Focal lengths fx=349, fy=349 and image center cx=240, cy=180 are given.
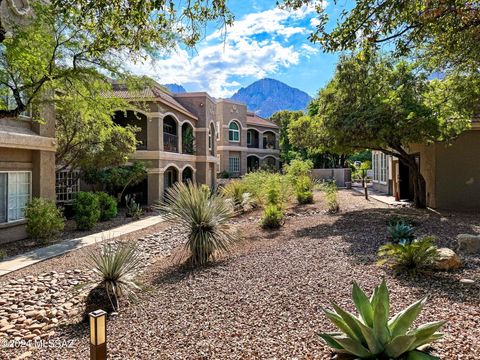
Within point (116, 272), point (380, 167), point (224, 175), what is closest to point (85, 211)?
point (116, 272)

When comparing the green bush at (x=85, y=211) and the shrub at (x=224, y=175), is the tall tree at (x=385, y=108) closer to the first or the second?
the green bush at (x=85, y=211)

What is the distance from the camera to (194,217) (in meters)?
8.67

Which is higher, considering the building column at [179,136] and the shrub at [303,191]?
the building column at [179,136]

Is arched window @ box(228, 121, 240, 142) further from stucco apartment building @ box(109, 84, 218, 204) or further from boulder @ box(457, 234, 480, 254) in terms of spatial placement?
boulder @ box(457, 234, 480, 254)

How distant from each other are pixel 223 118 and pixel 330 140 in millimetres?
28589

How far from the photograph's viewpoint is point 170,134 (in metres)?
25.1

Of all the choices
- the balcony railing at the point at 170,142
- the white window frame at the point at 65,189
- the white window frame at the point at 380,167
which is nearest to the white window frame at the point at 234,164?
the balcony railing at the point at 170,142

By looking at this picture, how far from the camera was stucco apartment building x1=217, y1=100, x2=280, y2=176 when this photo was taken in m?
42.4

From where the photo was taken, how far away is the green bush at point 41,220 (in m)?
11.9

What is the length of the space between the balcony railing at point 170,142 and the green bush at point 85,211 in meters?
9.78

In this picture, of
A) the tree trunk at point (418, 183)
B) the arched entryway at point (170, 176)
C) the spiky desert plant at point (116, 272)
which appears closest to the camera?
the spiky desert plant at point (116, 272)

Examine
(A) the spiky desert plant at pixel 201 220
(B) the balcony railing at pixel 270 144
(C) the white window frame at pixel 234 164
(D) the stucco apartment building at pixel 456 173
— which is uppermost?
(B) the balcony railing at pixel 270 144

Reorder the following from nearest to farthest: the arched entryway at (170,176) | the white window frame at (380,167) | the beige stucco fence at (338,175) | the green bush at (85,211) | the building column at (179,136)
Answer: the green bush at (85,211) → the white window frame at (380,167) → the arched entryway at (170,176) → the building column at (179,136) → the beige stucco fence at (338,175)

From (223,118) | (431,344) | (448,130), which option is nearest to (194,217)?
(431,344)
